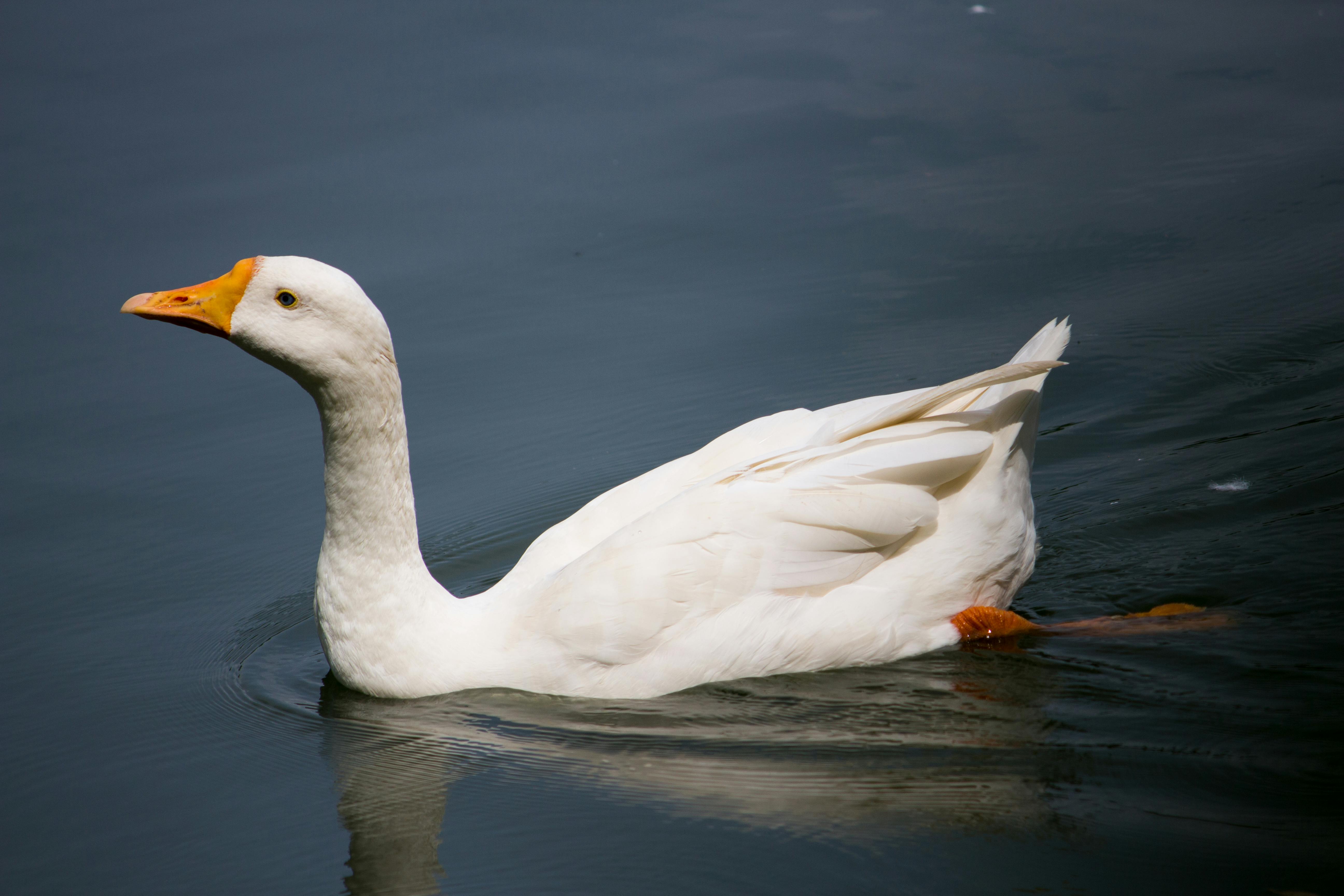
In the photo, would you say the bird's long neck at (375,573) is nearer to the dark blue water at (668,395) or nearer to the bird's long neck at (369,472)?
the bird's long neck at (369,472)

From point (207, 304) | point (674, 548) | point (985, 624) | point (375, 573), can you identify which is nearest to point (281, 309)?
point (207, 304)

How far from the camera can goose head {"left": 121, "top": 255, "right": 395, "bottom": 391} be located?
14.0ft

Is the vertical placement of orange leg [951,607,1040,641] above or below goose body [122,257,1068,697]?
below

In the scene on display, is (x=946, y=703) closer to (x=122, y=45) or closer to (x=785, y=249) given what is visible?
(x=785, y=249)

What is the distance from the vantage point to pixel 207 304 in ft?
14.0

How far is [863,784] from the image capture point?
12.5 feet

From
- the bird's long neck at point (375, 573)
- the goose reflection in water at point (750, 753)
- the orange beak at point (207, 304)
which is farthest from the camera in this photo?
the bird's long neck at point (375, 573)

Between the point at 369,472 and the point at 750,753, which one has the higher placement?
the point at 369,472

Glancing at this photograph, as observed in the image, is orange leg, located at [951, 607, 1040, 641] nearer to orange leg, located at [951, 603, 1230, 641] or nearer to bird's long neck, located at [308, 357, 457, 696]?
orange leg, located at [951, 603, 1230, 641]

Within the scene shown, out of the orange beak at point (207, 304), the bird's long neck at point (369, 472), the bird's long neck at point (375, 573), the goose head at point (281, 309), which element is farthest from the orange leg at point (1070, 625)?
the orange beak at point (207, 304)

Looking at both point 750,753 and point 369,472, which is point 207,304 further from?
point 750,753

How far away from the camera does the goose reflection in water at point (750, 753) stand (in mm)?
3674

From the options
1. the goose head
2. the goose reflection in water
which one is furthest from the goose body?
the goose reflection in water

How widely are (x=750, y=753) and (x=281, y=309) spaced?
2.29 meters
